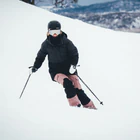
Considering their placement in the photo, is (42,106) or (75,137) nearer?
(75,137)

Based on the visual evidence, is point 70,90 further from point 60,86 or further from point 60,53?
point 60,86

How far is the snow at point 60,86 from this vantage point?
2309 mm

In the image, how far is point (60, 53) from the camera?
9.23ft

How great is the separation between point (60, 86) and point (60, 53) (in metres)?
1.08

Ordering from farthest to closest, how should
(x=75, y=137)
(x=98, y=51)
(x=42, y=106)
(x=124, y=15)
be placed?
1. (x=124, y=15)
2. (x=98, y=51)
3. (x=42, y=106)
4. (x=75, y=137)

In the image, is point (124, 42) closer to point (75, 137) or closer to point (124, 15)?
point (124, 15)

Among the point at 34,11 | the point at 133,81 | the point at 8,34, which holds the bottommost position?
the point at 133,81

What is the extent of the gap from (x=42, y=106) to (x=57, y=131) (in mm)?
606

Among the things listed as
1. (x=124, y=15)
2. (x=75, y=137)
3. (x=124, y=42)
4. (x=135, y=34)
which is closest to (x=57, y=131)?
(x=75, y=137)

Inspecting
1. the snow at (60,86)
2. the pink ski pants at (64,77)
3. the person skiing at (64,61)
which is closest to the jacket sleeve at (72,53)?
the person skiing at (64,61)

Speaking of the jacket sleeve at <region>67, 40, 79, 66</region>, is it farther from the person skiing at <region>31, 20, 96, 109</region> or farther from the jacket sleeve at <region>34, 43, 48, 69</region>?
the jacket sleeve at <region>34, 43, 48, 69</region>

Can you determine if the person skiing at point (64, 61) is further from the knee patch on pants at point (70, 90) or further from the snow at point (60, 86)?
the snow at point (60, 86)

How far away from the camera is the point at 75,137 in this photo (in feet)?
7.17

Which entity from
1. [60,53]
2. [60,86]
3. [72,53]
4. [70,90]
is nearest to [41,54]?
[60,53]
